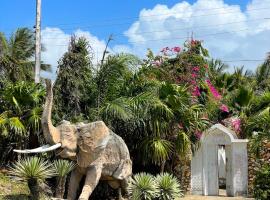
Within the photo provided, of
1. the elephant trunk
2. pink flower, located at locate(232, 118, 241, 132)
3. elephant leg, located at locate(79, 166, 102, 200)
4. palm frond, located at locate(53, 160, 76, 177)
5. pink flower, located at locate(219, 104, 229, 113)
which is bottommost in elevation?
elephant leg, located at locate(79, 166, 102, 200)

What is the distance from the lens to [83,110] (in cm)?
A: 1452

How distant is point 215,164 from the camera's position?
687 inches

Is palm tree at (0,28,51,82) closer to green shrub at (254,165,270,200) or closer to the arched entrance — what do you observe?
the arched entrance

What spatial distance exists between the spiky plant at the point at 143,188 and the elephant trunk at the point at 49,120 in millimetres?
2629

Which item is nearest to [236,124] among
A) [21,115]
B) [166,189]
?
[166,189]

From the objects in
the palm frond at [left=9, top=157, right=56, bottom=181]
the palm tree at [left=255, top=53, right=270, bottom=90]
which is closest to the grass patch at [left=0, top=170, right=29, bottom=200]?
the palm frond at [left=9, top=157, right=56, bottom=181]

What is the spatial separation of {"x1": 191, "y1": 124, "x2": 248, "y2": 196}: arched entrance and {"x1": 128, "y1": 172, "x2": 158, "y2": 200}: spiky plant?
5.47 metres

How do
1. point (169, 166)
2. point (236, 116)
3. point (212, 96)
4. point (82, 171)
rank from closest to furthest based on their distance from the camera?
point (82, 171)
point (169, 166)
point (212, 96)
point (236, 116)

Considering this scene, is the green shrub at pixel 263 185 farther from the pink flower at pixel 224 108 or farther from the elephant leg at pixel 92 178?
the pink flower at pixel 224 108

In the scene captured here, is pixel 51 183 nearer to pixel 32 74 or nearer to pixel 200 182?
pixel 200 182

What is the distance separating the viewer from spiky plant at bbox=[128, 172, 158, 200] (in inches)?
A: 458

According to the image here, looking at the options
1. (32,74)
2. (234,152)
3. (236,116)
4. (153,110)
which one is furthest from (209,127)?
(32,74)

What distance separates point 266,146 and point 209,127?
201cm

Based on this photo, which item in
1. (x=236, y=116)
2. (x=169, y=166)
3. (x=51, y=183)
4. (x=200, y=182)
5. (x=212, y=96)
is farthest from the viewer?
(x=236, y=116)
